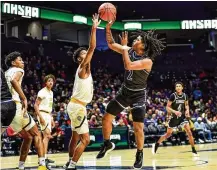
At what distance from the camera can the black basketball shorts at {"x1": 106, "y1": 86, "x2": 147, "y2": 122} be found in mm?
A: 6422

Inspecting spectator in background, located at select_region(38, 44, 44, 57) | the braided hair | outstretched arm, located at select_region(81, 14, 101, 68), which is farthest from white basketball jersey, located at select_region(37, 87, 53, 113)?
spectator in background, located at select_region(38, 44, 44, 57)

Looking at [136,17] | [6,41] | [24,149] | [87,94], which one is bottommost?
[24,149]

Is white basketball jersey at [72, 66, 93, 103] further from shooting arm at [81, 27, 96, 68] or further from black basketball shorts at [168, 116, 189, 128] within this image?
black basketball shorts at [168, 116, 189, 128]

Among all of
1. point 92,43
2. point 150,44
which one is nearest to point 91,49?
point 92,43

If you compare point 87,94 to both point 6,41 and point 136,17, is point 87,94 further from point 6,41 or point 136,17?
point 136,17

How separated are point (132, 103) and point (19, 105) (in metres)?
1.81

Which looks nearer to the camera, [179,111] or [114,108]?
[114,108]

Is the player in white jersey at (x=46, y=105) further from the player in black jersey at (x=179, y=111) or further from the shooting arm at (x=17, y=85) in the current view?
the player in black jersey at (x=179, y=111)

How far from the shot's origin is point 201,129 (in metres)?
17.6

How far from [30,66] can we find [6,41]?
2.72m

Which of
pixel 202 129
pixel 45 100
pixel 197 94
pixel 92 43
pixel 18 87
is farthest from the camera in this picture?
pixel 197 94

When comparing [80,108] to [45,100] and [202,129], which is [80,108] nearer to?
[45,100]

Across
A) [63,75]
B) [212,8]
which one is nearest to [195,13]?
[212,8]

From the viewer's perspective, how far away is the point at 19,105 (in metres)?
6.45
